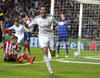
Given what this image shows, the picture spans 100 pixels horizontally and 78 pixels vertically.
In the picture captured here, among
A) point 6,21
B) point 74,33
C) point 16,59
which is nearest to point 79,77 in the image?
point 16,59

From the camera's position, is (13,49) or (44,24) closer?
(44,24)

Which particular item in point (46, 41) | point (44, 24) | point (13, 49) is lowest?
point (13, 49)

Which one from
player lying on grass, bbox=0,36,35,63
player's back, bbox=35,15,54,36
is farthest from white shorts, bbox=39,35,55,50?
player lying on grass, bbox=0,36,35,63

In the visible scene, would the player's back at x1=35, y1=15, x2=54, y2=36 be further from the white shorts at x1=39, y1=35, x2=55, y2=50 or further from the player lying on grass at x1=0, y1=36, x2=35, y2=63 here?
the player lying on grass at x1=0, y1=36, x2=35, y2=63

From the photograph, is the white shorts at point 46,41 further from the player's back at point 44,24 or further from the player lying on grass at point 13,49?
the player lying on grass at point 13,49

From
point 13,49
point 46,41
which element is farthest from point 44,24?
point 13,49

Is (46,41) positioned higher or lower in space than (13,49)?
higher

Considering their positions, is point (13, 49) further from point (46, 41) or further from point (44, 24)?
point (46, 41)

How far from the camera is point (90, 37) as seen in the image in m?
18.3

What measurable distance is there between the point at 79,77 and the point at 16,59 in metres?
3.56

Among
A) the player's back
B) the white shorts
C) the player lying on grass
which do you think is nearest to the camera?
the white shorts

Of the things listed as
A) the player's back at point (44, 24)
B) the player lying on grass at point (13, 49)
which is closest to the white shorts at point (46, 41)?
the player's back at point (44, 24)

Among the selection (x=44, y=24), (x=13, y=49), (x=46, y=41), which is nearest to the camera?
(x=46, y=41)

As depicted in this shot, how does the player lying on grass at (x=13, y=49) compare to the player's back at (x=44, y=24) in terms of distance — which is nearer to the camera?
the player's back at (x=44, y=24)
